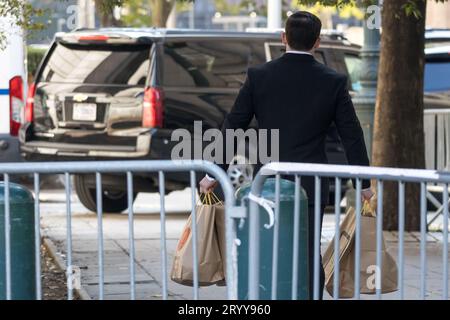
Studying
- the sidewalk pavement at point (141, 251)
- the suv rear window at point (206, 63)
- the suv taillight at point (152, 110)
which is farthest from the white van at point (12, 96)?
the suv rear window at point (206, 63)

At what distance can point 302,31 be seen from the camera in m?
6.61

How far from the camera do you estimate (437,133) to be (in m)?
13.0

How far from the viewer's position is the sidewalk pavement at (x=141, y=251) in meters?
8.47

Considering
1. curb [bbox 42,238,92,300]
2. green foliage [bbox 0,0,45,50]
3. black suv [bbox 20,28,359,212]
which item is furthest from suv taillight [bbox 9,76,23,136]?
green foliage [bbox 0,0,45,50]

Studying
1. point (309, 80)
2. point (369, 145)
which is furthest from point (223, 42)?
point (309, 80)

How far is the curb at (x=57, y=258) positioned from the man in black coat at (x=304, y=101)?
2.10 meters

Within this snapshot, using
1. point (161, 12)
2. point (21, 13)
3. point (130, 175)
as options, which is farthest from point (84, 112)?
point (161, 12)

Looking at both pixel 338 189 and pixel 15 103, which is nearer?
pixel 338 189

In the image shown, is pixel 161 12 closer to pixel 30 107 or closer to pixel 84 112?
pixel 30 107

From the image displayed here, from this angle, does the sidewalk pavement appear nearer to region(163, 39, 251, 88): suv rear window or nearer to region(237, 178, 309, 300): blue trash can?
region(237, 178, 309, 300): blue trash can

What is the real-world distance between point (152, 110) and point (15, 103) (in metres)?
1.50

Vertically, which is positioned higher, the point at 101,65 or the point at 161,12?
the point at 161,12

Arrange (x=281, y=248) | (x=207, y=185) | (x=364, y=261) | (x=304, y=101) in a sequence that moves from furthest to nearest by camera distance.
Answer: (x=304, y=101) < (x=207, y=185) < (x=364, y=261) < (x=281, y=248)
